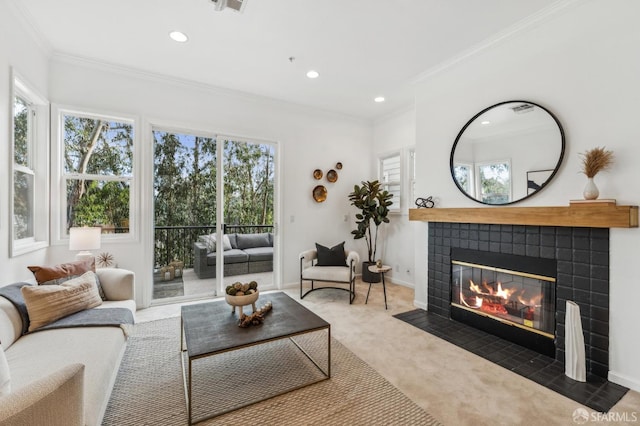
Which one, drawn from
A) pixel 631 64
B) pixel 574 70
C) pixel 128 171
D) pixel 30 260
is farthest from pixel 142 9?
pixel 631 64

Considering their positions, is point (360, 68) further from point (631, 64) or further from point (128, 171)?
point (128, 171)

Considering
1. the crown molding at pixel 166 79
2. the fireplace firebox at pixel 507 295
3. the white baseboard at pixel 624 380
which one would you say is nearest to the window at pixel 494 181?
the fireplace firebox at pixel 507 295

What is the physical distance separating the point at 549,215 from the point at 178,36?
370cm

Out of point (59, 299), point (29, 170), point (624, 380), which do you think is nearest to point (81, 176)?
point (29, 170)

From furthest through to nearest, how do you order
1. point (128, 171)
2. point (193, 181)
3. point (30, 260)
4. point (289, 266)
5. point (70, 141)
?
1. point (289, 266)
2. point (193, 181)
3. point (128, 171)
4. point (70, 141)
5. point (30, 260)

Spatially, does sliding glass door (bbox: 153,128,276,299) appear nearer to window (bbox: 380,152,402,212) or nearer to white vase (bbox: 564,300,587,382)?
window (bbox: 380,152,402,212)

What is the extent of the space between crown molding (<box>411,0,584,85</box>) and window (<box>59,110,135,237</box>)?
12.3ft

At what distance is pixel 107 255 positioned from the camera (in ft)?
11.2

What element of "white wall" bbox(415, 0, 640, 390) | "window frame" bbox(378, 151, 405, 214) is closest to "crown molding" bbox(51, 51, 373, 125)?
"window frame" bbox(378, 151, 405, 214)

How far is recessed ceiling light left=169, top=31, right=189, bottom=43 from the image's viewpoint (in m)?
2.78

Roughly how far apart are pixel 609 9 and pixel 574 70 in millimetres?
422

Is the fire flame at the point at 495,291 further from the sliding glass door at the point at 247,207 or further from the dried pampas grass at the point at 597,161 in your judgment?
the sliding glass door at the point at 247,207

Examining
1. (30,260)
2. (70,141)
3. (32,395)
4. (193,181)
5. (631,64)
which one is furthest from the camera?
(193,181)

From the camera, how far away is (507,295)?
9.38 ft
